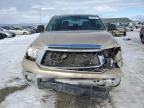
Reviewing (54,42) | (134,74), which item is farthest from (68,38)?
(134,74)

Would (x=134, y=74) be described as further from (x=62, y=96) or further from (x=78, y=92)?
(x=78, y=92)

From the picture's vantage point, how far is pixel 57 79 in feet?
17.8

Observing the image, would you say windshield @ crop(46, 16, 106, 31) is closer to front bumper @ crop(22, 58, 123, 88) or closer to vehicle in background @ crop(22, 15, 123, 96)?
vehicle in background @ crop(22, 15, 123, 96)

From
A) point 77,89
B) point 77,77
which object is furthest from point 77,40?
point 77,89

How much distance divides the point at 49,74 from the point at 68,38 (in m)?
0.93

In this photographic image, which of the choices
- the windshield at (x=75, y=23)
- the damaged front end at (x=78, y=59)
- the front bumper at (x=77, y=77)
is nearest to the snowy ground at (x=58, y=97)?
the front bumper at (x=77, y=77)

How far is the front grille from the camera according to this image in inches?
217

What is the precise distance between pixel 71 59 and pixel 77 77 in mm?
417

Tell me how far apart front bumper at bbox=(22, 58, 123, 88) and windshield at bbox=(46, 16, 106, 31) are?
228 cm

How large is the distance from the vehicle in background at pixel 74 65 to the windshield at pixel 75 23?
1.79 metres

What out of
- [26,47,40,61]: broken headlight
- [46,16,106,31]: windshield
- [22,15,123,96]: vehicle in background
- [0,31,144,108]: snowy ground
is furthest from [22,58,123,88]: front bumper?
[46,16,106,31]: windshield

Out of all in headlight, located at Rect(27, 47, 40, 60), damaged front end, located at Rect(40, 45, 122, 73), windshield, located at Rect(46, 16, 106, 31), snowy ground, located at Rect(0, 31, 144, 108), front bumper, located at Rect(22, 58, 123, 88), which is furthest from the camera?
windshield, located at Rect(46, 16, 106, 31)

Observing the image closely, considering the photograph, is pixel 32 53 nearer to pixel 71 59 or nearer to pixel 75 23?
pixel 71 59

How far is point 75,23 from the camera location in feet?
25.7
